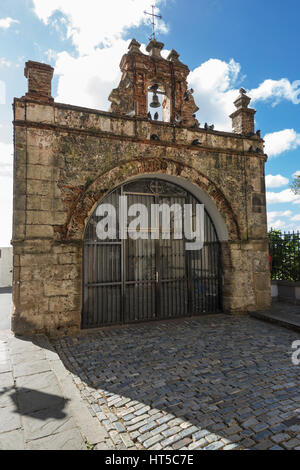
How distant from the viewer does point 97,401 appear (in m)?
3.01

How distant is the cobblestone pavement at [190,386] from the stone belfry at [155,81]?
4.95 m

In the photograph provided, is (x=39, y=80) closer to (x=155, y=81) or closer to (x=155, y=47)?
(x=155, y=81)

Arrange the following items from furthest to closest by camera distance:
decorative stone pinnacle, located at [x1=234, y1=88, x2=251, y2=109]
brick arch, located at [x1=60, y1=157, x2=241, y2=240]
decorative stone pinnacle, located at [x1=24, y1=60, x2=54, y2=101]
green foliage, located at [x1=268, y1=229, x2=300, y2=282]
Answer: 1. green foliage, located at [x1=268, y1=229, x2=300, y2=282]
2. decorative stone pinnacle, located at [x1=234, y1=88, x2=251, y2=109]
3. brick arch, located at [x1=60, y1=157, x2=241, y2=240]
4. decorative stone pinnacle, located at [x1=24, y1=60, x2=54, y2=101]

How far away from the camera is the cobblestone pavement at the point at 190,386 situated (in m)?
2.41

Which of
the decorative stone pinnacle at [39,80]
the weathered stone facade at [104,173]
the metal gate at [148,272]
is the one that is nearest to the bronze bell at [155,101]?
the weathered stone facade at [104,173]

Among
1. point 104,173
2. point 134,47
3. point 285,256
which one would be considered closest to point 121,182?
point 104,173

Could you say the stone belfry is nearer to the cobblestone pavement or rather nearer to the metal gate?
the metal gate

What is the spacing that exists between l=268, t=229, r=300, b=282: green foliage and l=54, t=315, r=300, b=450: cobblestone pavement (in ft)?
10.6

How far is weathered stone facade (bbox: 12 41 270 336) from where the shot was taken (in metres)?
5.10

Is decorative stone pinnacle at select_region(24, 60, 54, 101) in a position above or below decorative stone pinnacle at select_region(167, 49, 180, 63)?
below

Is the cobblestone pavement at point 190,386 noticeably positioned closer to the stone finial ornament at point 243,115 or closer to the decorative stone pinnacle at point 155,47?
the stone finial ornament at point 243,115

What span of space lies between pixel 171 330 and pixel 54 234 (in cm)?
305

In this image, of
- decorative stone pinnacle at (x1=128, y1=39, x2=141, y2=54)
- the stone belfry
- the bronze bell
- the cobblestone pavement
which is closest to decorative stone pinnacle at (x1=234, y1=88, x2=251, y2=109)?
the stone belfry
